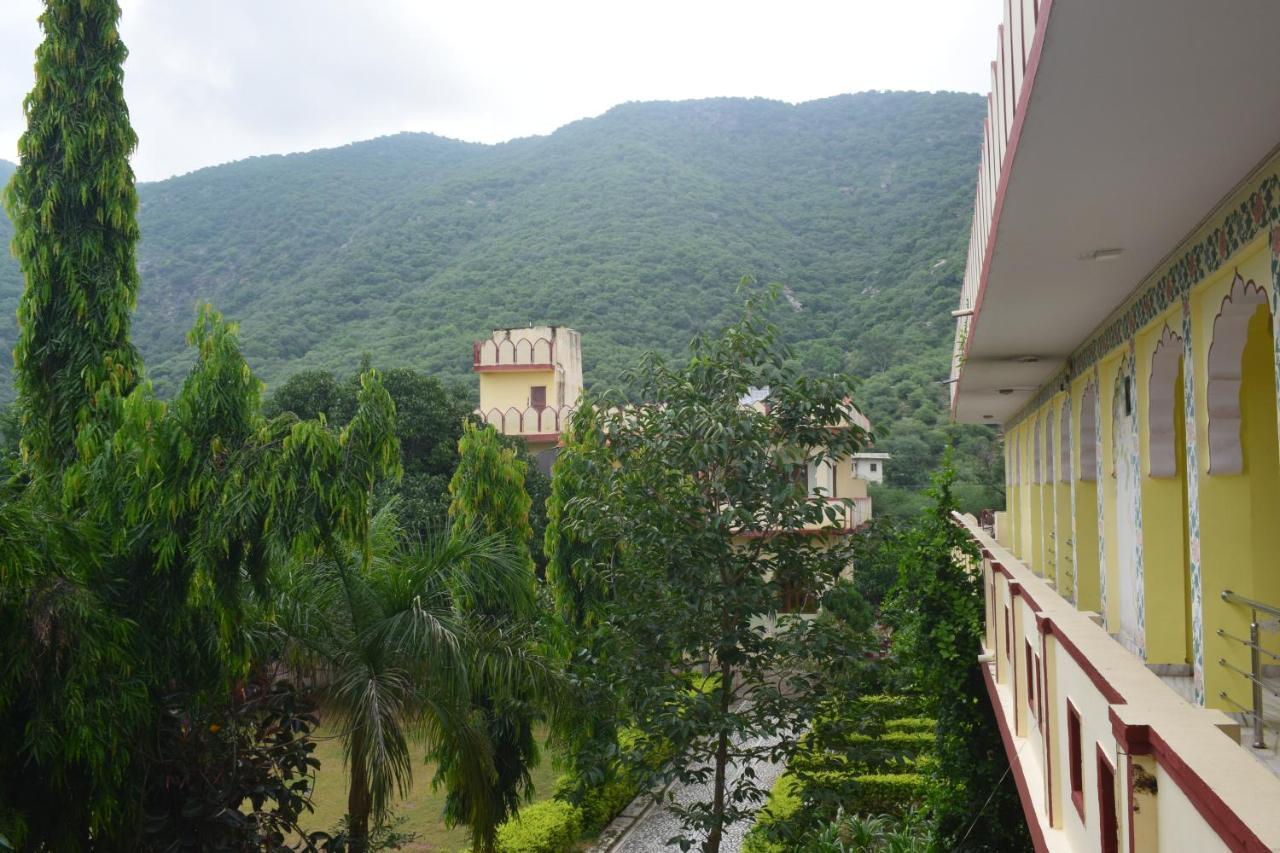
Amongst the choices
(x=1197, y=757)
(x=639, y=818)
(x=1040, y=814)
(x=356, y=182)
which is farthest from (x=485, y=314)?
(x=1197, y=757)

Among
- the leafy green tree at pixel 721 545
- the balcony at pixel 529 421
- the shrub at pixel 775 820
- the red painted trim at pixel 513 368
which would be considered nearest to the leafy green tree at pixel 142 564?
the leafy green tree at pixel 721 545

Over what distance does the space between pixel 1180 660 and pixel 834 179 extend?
65980 millimetres

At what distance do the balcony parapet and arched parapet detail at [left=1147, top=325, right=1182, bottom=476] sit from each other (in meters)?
1.34

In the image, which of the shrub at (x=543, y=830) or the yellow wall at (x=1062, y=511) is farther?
the shrub at (x=543, y=830)

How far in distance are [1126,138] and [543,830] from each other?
40.6ft

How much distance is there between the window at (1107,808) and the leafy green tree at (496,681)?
6048 millimetres

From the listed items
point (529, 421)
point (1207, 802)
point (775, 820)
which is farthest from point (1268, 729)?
point (529, 421)

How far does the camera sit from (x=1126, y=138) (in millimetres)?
4449

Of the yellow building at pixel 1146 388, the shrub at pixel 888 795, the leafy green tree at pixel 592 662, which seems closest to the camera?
the yellow building at pixel 1146 388

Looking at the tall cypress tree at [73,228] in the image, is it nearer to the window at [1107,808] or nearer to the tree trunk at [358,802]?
the tree trunk at [358,802]

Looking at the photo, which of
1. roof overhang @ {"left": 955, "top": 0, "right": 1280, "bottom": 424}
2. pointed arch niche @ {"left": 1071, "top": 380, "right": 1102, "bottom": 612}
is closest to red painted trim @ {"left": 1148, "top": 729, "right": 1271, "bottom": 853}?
roof overhang @ {"left": 955, "top": 0, "right": 1280, "bottom": 424}

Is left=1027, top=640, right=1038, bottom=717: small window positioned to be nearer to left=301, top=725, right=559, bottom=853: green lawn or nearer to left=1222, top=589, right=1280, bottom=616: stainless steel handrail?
left=1222, top=589, right=1280, bottom=616: stainless steel handrail

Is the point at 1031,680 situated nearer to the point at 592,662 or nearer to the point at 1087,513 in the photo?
the point at 592,662

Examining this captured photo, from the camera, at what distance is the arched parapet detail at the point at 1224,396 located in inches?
232
